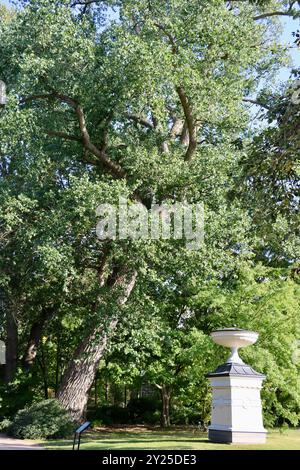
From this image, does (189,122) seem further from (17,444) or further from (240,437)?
(17,444)

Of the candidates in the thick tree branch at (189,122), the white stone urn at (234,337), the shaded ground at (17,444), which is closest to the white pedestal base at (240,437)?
the white stone urn at (234,337)

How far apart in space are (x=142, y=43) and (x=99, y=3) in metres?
4.09

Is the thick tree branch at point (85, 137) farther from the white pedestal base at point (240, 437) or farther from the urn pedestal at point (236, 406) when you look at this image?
the white pedestal base at point (240, 437)

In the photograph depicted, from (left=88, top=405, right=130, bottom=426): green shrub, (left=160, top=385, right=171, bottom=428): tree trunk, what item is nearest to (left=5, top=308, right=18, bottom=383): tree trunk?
(left=88, top=405, right=130, bottom=426): green shrub

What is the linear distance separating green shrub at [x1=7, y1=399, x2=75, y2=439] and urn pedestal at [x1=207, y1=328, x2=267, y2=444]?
3.75m

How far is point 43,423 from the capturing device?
1421cm

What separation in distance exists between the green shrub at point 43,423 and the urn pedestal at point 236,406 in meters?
3.75

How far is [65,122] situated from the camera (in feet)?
51.3

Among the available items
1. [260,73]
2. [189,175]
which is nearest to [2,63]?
[189,175]

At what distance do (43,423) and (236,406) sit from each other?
4810 millimetres

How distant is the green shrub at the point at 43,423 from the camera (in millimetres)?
13898

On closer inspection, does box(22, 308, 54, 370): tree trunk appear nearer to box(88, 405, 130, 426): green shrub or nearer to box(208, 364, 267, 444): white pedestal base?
box(88, 405, 130, 426): green shrub

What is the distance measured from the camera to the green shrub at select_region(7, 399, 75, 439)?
45.6 ft

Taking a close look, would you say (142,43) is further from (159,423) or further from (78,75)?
(159,423)
